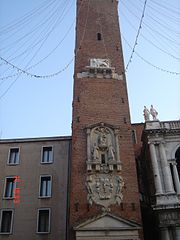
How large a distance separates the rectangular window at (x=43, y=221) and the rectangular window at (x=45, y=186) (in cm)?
125

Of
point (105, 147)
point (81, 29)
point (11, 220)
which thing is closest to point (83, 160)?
point (105, 147)

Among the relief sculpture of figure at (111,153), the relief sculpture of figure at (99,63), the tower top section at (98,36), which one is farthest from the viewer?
the tower top section at (98,36)

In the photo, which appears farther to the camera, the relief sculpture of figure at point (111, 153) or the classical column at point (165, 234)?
the relief sculpture of figure at point (111, 153)

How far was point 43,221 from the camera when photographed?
20.5 meters

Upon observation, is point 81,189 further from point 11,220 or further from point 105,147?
point 11,220

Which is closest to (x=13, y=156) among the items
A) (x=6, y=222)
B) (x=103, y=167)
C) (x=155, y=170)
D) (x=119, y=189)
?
(x=6, y=222)

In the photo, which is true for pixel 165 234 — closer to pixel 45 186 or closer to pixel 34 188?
pixel 45 186

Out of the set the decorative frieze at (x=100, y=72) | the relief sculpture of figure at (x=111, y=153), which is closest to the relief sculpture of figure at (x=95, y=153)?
the relief sculpture of figure at (x=111, y=153)

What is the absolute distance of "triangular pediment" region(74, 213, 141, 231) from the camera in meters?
16.5

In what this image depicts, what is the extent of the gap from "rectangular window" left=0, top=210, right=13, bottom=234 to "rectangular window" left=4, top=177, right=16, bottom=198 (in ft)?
4.11

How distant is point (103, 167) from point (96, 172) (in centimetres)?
59

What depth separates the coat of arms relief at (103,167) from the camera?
17828 mm

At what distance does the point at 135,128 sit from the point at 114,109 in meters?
6.48

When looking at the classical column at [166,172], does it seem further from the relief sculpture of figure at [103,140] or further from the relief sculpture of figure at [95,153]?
the relief sculpture of figure at [95,153]
